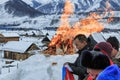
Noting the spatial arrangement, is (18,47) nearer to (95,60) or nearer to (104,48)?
(104,48)

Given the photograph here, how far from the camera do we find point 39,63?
11.9 metres

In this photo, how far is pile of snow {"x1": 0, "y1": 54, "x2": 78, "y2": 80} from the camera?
1052cm

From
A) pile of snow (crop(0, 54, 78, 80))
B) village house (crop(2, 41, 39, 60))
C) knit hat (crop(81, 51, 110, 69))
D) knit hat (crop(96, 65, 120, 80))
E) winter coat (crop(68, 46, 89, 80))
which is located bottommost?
village house (crop(2, 41, 39, 60))

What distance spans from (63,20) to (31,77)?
378 inches

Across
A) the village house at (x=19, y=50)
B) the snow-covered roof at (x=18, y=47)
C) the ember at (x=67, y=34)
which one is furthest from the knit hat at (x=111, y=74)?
the snow-covered roof at (x=18, y=47)

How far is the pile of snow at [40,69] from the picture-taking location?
34.5ft

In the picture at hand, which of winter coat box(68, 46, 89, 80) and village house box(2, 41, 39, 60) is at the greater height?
winter coat box(68, 46, 89, 80)

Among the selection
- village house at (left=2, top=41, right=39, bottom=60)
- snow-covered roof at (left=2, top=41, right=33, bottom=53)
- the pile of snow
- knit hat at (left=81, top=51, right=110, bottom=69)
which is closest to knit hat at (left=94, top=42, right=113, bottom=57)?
knit hat at (left=81, top=51, right=110, bottom=69)

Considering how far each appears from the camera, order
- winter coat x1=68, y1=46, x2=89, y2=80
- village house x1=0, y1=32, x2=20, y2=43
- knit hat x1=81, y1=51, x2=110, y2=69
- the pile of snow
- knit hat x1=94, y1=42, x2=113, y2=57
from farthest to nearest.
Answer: village house x1=0, y1=32, x2=20, y2=43, the pile of snow, winter coat x1=68, y1=46, x2=89, y2=80, knit hat x1=94, y1=42, x2=113, y2=57, knit hat x1=81, y1=51, x2=110, y2=69

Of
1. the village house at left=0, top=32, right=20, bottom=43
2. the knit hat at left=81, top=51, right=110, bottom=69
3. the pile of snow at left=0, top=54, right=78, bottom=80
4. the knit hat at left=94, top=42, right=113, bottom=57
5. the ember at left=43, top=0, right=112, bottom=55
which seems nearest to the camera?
the knit hat at left=81, top=51, right=110, bottom=69

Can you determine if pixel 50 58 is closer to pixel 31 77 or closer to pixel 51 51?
pixel 31 77

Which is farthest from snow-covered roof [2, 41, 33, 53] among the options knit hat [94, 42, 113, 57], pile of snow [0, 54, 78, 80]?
knit hat [94, 42, 113, 57]

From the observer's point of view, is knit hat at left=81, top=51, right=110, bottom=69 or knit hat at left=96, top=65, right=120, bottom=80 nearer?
knit hat at left=96, top=65, right=120, bottom=80

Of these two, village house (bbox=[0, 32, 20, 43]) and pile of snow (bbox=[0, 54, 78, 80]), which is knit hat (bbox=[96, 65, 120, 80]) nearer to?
pile of snow (bbox=[0, 54, 78, 80])
